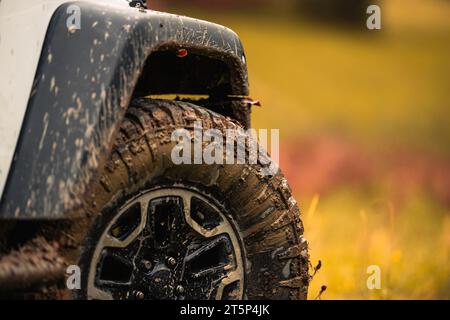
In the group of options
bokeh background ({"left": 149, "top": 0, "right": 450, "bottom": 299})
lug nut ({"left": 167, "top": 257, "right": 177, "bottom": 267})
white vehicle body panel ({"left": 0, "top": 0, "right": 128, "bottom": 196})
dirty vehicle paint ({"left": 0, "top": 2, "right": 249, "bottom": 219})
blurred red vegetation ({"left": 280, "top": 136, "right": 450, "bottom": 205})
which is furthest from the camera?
blurred red vegetation ({"left": 280, "top": 136, "right": 450, "bottom": 205})

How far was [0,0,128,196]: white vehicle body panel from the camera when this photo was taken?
2045 millimetres

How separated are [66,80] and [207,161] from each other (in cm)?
51

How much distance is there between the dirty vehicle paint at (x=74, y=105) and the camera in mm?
1929

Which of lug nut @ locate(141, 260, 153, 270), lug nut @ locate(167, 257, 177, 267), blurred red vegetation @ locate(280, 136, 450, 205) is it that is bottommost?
lug nut @ locate(141, 260, 153, 270)

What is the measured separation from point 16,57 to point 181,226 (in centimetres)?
70

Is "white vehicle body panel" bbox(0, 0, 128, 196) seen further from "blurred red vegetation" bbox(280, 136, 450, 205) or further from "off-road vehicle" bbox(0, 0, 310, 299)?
"blurred red vegetation" bbox(280, 136, 450, 205)

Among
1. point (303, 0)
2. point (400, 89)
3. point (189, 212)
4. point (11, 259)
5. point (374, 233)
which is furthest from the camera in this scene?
point (303, 0)

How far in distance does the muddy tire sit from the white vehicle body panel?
11.1 inches

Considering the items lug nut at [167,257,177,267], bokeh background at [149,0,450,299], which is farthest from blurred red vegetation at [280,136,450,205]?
lug nut at [167,257,177,267]

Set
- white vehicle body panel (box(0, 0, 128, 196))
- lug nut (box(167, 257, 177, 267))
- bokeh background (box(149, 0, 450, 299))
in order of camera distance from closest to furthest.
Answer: white vehicle body panel (box(0, 0, 128, 196)), lug nut (box(167, 257, 177, 267)), bokeh background (box(149, 0, 450, 299))

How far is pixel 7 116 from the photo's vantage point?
→ 6.79 feet

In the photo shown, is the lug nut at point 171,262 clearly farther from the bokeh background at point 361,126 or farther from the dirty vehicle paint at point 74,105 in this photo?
the bokeh background at point 361,126
